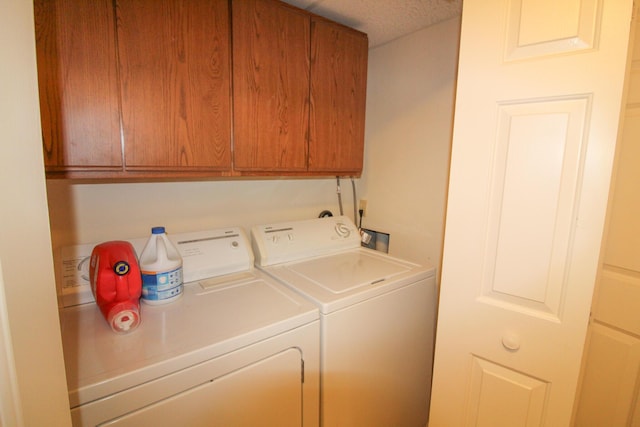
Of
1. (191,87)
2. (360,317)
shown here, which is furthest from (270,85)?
(360,317)

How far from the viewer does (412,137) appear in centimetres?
193

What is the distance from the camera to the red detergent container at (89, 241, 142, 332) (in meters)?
0.98

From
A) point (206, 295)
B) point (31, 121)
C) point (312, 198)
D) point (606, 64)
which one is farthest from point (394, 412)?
point (31, 121)

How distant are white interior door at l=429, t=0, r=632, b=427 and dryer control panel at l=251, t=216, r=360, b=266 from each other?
2.78ft

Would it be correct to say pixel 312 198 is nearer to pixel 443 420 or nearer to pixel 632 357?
pixel 443 420

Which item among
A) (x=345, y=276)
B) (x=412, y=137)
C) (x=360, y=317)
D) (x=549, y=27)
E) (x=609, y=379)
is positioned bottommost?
(x=609, y=379)

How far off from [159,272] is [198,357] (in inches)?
16.9

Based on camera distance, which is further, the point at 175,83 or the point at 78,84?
the point at 175,83

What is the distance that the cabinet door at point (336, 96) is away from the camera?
1.61 m

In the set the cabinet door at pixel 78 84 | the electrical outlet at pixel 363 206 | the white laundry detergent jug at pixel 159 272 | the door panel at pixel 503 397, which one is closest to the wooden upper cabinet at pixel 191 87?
the cabinet door at pixel 78 84

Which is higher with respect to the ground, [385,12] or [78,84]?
[385,12]

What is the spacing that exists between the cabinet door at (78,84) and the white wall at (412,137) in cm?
160

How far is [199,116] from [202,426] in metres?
1.15

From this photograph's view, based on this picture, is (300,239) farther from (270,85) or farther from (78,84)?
(78,84)
